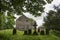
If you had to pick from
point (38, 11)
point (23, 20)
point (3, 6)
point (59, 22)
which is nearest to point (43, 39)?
point (38, 11)

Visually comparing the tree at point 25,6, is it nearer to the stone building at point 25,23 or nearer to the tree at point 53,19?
the stone building at point 25,23

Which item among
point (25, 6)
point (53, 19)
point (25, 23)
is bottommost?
point (25, 23)

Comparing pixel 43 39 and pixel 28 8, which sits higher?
pixel 28 8

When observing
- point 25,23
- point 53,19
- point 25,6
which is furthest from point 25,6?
point 25,23

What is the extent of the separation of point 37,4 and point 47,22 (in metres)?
22.7

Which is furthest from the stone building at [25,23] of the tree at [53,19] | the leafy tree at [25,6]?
the leafy tree at [25,6]

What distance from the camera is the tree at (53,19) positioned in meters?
34.4

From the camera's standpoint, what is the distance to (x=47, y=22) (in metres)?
37.1

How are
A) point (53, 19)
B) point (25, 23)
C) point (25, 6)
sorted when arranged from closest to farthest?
point (25, 6), point (53, 19), point (25, 23)

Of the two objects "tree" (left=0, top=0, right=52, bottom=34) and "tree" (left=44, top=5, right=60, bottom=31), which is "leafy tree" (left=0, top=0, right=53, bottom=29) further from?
"tree" (left=44, top=5, right=60, bottom=31)

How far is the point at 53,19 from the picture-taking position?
3588 centimetres

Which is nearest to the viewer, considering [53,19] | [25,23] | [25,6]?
[25,6]

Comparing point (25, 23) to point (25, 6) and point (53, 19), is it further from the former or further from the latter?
point (25, 6)

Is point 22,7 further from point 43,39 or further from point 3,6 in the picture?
point 43,39
